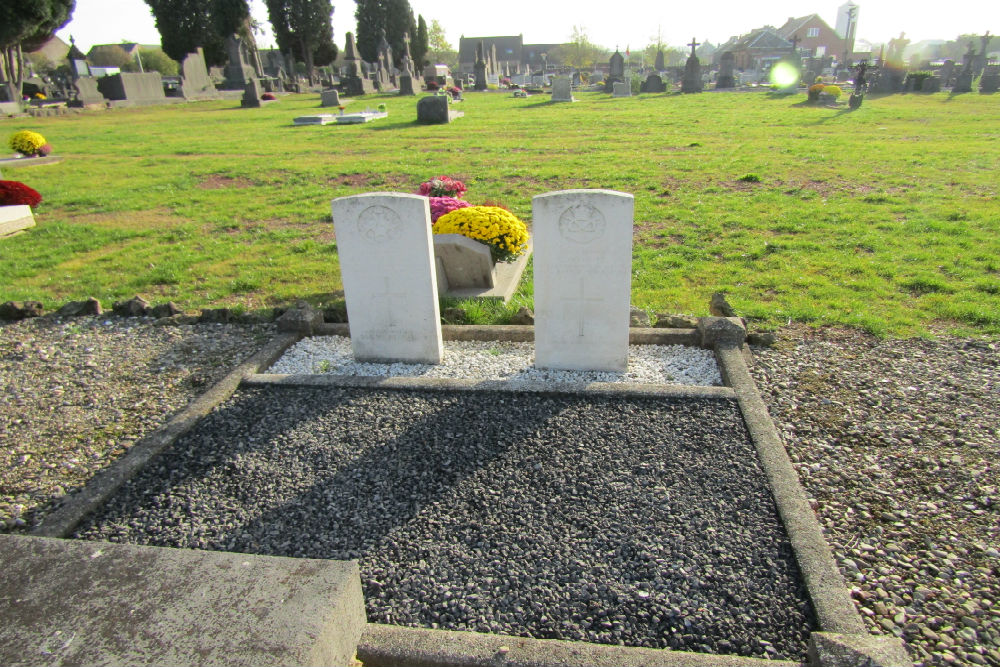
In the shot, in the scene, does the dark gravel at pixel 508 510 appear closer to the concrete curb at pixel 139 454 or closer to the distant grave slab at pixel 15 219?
the concrete curb at pixel 139 454

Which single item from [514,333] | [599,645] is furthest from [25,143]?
[599,645]

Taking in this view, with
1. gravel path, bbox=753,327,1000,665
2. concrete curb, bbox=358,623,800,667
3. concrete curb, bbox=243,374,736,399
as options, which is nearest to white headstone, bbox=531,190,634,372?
concrete curb, bbox=243,374,736,399

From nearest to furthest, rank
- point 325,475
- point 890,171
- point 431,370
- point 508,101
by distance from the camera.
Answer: point 325,475
point 431,370
point 890,171
point 508,101

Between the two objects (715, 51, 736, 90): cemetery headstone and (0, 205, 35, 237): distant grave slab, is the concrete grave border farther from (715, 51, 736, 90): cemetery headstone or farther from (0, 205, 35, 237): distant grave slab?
(715, 51, 736, 90): cemetery headstone

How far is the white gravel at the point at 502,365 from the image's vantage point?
186 inches

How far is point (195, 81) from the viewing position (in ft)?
121

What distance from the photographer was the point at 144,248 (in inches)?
348

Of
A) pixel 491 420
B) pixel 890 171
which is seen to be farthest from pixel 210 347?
pixel 890 171

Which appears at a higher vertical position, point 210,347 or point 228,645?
point 228,645

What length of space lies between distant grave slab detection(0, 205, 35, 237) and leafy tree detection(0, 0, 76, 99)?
1061 inches

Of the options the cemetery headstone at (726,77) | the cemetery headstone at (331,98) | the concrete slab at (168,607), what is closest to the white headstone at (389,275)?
the concrete slab at (168,607)

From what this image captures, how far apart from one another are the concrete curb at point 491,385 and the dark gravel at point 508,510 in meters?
0.08

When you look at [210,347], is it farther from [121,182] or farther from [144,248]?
[121,182]

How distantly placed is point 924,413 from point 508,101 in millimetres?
30498
